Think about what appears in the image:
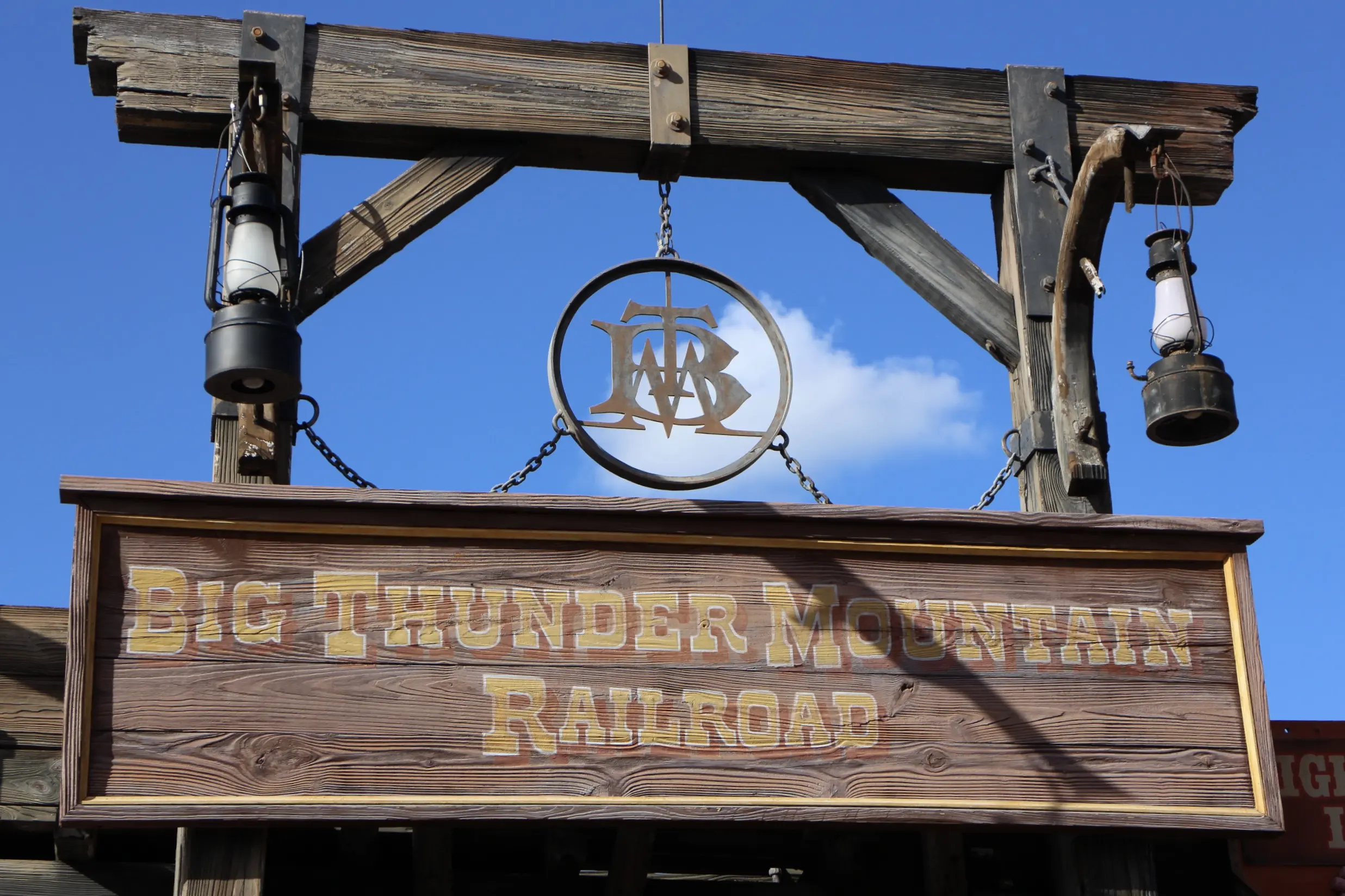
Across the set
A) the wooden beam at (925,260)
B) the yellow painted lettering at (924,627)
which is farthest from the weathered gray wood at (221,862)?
the wooden beam at (925,260)

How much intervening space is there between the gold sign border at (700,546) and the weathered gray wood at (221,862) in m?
0.16

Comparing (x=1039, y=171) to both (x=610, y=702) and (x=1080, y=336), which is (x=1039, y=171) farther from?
(x=610, y=702)

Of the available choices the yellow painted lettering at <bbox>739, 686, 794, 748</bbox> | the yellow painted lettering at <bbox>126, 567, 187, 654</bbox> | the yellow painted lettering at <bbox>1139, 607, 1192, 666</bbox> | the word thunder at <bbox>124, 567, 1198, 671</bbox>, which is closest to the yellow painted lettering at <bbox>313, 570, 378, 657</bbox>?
the word thunder at <bbox>124, 567, 1198, 671</bbox>

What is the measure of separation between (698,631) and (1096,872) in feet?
4.63

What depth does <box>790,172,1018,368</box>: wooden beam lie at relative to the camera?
19.7 feet

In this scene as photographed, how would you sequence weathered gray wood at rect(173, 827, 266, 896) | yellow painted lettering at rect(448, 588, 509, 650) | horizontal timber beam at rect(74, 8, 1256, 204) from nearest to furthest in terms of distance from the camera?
weathered gray wood at rect(173, 827, 266, 896) < yellow painted lettering at rect(448, 588, 509, 650) < horizontal timber beam at rect(74, 8, 1256, 204)

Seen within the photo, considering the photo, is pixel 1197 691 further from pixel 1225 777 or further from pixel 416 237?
pixel 416 237

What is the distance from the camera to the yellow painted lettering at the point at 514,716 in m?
4.88

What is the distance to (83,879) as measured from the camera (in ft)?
19.4

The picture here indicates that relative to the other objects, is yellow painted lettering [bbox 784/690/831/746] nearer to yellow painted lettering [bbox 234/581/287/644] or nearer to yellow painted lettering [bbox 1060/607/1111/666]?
yellow painted lettering [bbox 1060/607/1111/666]

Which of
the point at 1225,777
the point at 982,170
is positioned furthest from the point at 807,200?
the point at 1225,777

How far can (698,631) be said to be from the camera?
5.11 meters

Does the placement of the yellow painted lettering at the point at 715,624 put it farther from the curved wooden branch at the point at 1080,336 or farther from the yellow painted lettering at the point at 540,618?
the curved wooden branch at the point at 1080,336

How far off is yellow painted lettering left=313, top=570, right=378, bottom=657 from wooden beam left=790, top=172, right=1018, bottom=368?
218 centimetres
